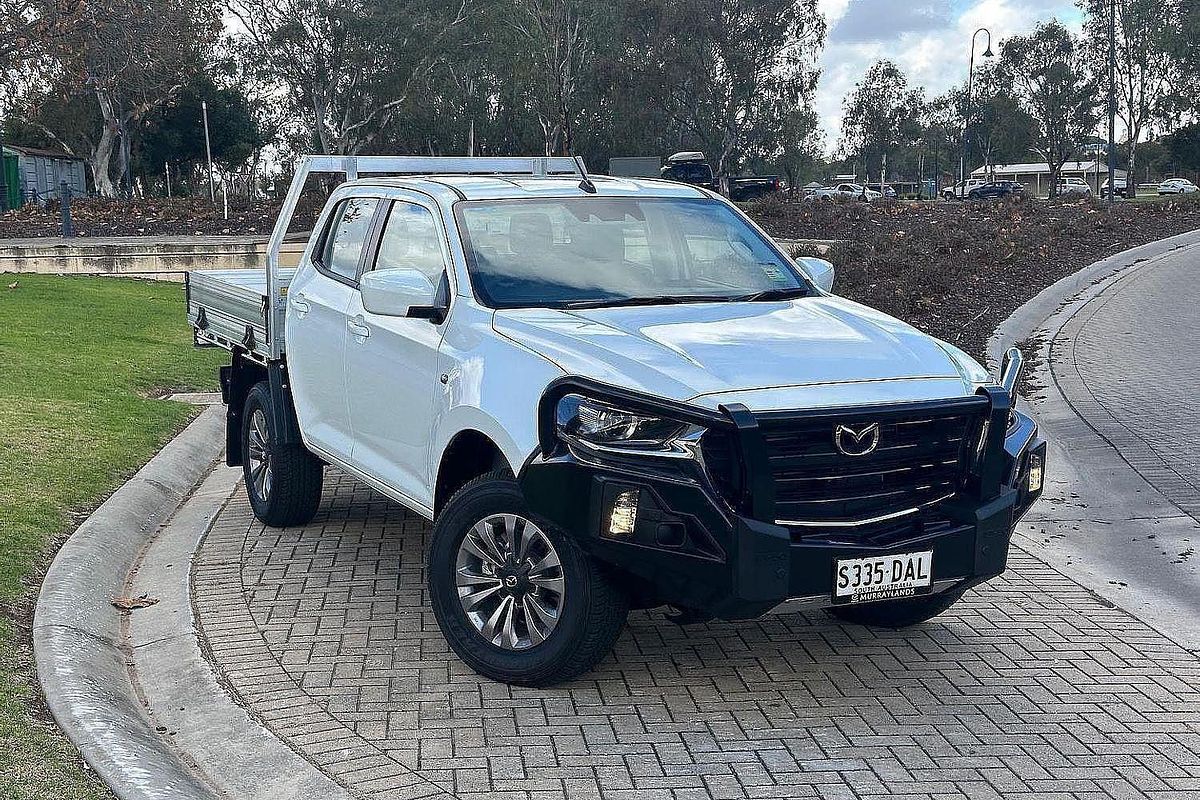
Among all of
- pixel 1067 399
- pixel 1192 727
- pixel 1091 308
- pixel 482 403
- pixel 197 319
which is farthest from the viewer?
pixel 1091 308

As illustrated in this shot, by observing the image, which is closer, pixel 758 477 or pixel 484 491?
pixel 758 477

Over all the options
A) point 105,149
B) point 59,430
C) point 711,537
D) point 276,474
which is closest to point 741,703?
point 711,537

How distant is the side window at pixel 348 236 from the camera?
680 cm

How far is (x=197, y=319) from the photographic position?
8.88 metres

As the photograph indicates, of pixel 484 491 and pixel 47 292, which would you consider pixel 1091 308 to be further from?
pixel 47 292

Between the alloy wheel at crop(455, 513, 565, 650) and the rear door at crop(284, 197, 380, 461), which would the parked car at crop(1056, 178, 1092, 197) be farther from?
the alloy wheel at crop(455, 513, 565, 650)

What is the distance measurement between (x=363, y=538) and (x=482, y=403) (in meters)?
2.61

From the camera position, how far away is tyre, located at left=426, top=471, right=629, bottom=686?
4.91 m

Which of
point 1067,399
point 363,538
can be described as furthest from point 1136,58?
point 363,538

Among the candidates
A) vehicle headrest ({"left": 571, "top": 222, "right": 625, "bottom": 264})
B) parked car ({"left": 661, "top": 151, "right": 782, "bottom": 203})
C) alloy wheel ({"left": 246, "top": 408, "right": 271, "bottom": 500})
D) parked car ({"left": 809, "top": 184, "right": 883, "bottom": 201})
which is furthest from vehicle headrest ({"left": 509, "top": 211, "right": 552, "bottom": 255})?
parked car ({"left": 661, "top": 151, "right": 782, "bottom": 203})

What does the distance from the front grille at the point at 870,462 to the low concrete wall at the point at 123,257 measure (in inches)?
891

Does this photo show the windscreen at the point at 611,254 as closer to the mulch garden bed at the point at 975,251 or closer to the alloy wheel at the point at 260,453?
the alloy wheel at the point at 260,453

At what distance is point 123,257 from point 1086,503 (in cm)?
2267

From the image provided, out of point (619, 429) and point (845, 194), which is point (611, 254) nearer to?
point (619, 429)
